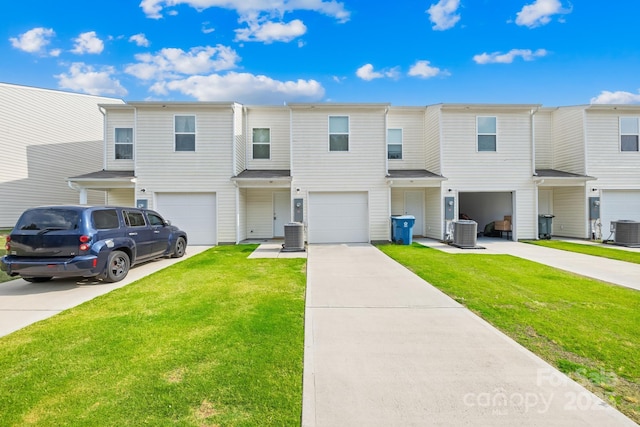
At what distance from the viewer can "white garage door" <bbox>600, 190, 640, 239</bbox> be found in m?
12.8

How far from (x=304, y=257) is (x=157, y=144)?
7819mm

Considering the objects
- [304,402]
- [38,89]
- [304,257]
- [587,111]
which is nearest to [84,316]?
[304,402]

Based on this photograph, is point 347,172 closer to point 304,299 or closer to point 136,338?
point 304,299

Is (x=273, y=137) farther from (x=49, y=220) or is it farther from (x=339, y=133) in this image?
(x=49, y=220)

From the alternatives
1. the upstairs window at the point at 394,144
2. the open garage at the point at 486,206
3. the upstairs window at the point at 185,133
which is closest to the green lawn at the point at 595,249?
the open garage at the point at 486,206

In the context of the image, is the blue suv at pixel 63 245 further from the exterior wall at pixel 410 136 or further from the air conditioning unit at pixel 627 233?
the air conditioning unit at pixel 627 233

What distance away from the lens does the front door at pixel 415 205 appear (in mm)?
13797

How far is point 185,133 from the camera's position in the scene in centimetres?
1184

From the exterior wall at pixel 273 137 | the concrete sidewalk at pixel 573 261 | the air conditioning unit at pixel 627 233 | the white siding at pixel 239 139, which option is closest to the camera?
the concrete sidewalk at pixel 573 261

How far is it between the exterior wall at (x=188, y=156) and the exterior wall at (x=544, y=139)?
14.3 m

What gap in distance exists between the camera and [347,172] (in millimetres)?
11984

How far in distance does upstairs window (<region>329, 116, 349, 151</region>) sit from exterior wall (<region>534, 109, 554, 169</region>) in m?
9.54

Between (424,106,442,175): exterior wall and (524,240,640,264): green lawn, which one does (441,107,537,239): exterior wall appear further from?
(524,240,640,264): green lawn

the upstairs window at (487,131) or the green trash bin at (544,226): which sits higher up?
the upstairs window at (487,131)
